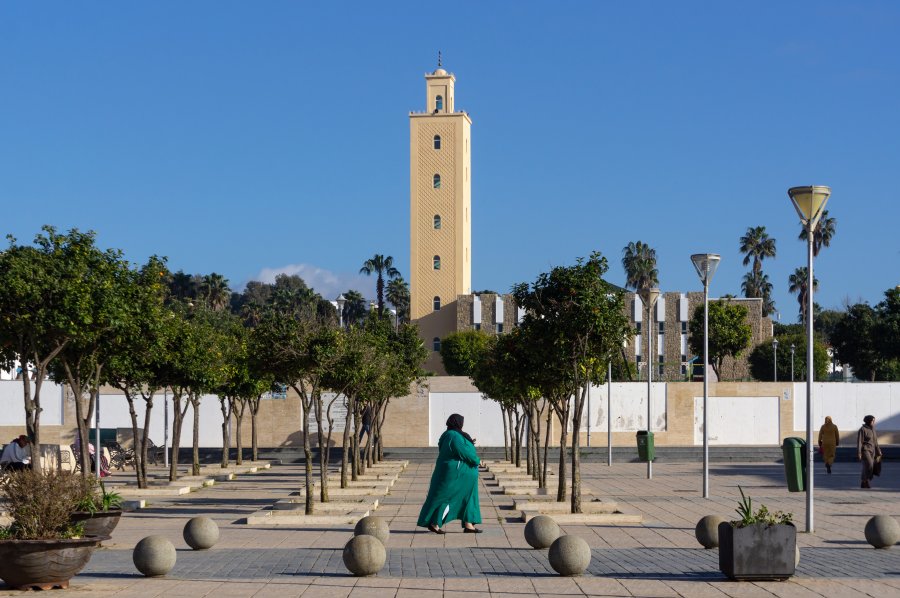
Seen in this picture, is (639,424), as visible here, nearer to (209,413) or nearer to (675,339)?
(209,413)

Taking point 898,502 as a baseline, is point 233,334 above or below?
above

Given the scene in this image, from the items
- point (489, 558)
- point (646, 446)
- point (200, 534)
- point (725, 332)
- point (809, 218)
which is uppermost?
point (809, 218)

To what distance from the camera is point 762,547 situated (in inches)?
474

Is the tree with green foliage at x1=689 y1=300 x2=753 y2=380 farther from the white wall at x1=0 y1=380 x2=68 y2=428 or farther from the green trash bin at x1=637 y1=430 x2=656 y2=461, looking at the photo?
the green trash bin at x1=637 y1=430 x2=656 y2=461

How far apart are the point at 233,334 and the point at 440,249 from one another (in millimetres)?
67841

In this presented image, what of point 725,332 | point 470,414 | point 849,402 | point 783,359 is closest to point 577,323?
point 470,414

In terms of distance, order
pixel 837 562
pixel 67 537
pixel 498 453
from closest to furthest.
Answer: pixel 67 537 → pixel 837 562 → pixel 498 453

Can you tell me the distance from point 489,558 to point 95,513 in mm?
4887

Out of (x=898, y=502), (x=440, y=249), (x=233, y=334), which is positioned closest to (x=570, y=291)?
(x=898, y=502)

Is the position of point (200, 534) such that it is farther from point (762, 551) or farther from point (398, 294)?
point (398, 294)

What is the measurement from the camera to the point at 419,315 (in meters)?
107

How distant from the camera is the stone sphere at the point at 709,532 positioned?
15.2 m

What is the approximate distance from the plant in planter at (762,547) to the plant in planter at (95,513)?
751cm

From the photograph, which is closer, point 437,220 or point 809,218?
point 809,218
